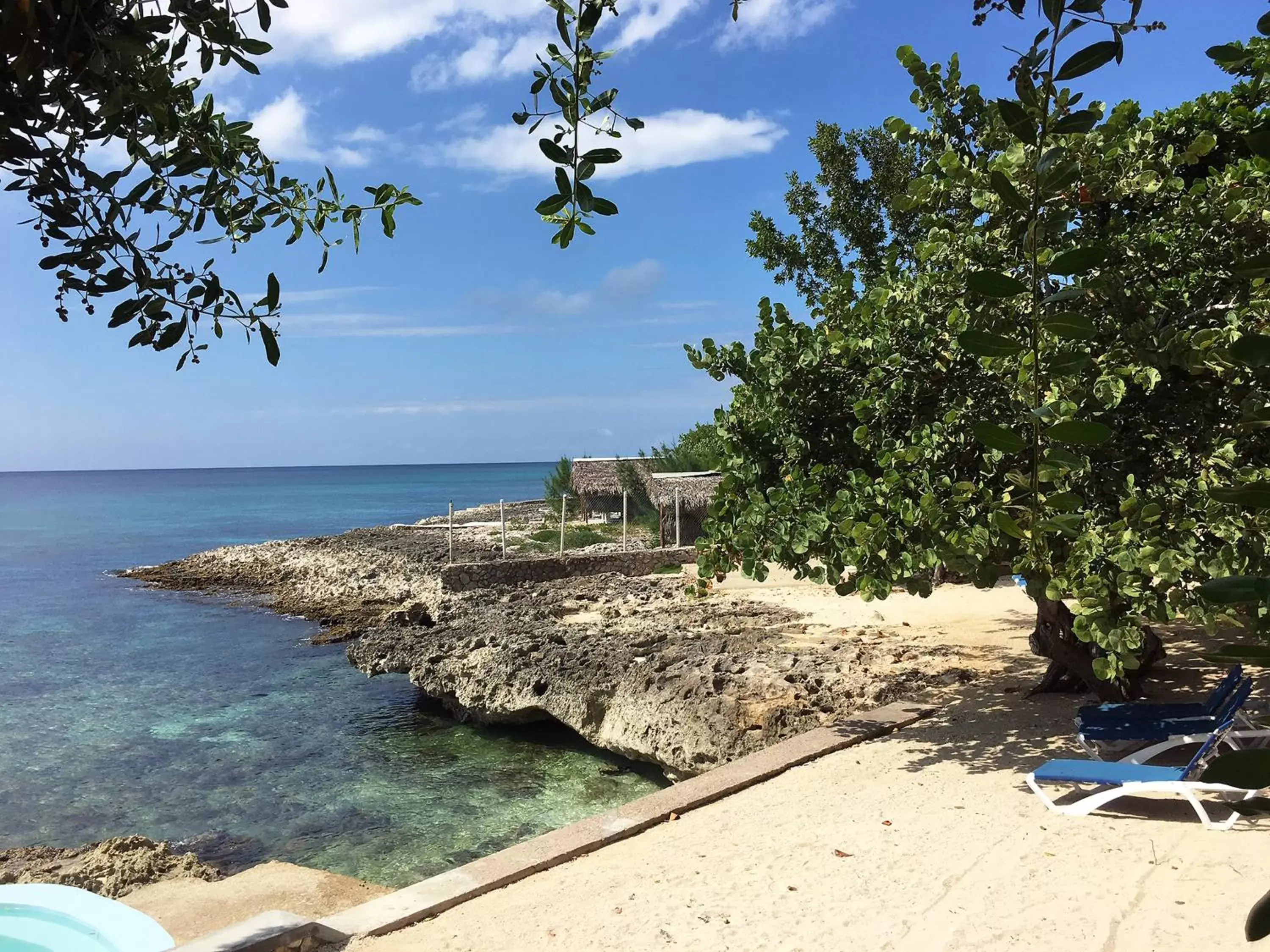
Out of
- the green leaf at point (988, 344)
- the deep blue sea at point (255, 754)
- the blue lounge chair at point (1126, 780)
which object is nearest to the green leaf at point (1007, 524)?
the green leaf at point (988, 344)

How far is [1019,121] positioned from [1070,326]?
23 centimetres

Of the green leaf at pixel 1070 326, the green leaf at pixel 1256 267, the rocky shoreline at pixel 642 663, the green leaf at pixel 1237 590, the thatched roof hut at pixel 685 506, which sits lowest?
the rocky shoreline at pixel 642 663

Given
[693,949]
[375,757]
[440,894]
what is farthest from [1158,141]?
[375,757]

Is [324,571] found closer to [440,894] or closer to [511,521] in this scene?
[511,521]

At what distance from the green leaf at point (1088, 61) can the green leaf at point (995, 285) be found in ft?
0.75

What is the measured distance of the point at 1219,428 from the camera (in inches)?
250

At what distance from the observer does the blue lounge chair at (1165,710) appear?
666cm

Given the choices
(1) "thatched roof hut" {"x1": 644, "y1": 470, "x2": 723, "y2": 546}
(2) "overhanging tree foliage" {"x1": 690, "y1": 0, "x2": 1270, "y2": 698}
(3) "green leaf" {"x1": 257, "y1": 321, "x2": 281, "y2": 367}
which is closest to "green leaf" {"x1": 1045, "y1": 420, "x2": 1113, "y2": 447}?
(3) "green leaf" {"x1": 257, "y1": 321, "x2": 281, "y2": 367}

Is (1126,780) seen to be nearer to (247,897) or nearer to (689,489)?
(247,897)

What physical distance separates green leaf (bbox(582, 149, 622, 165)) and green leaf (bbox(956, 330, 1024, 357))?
2.66ft

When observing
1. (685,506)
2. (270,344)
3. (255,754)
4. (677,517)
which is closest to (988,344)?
(270,344)

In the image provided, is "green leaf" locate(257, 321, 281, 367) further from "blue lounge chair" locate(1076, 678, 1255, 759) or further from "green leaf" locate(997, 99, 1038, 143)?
"blue lounge chair" locate(1076, 678, 1255, 759)

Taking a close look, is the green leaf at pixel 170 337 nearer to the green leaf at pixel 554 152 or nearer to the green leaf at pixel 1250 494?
the green leaf at pixel 554 152

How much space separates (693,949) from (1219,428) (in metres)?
4.92
